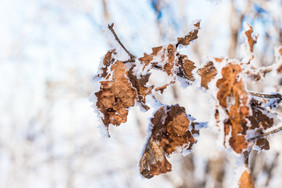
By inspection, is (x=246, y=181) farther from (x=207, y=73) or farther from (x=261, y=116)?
(x=207, y=73)

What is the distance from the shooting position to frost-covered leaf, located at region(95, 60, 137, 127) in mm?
803

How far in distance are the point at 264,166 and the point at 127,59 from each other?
16.6 ft

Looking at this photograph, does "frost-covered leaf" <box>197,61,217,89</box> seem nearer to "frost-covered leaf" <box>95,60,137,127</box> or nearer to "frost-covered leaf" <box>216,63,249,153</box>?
"frost-covered leaf" <box>216,63,249,153</box>

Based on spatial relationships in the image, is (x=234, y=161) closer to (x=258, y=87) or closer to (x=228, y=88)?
(x=228, y=88)

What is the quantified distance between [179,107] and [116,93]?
23 centimetres

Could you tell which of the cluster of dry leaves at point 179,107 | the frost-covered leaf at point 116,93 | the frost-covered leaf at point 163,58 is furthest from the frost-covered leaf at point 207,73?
the frost-covered leaf at point 116,93

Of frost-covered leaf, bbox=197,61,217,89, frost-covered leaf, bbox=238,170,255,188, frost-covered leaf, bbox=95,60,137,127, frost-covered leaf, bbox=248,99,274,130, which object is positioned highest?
frost-covered leaf, bbox=95,60,137,127

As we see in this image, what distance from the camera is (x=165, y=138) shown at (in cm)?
88

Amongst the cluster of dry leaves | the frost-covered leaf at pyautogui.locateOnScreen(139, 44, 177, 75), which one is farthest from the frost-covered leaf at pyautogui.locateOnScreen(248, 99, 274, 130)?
the frost-covered leaf at pyautogui.locateOnScreen(139, 44, 177, 75)

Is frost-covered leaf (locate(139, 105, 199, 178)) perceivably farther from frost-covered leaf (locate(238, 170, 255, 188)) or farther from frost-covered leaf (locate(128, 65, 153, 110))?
frost-covered leaf (locate(238, 170, 255, 188))

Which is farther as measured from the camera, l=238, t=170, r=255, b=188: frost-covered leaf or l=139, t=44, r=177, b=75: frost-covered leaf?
l=139, t=44, r=177, b=75: frost-covered leaf

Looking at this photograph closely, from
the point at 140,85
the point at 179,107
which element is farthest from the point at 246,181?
the point at 140,85

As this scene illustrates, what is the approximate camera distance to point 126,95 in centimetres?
82

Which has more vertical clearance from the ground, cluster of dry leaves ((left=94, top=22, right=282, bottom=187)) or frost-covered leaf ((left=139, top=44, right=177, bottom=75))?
frost-covered leaf ((left=139, top=44, right=177, bottom=75))
